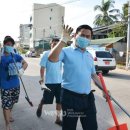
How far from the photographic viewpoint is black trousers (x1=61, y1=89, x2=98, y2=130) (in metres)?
4.23

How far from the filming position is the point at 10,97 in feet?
19.2

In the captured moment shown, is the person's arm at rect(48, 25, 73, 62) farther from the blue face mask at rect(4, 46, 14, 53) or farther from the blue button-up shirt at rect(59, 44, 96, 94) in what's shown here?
the blue face mask at rect(4, 46, 14, 53)

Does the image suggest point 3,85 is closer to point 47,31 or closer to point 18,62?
point 18,62

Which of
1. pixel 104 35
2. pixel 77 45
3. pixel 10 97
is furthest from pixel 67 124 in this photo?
pixel 104 35

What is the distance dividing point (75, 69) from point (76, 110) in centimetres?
50

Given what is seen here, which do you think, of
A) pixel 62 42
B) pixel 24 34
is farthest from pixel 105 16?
pixel 24 34

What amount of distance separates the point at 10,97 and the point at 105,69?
45.6 ft

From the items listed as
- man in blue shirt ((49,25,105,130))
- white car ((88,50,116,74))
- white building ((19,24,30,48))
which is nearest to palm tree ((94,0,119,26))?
white car ((88,50,116,74))

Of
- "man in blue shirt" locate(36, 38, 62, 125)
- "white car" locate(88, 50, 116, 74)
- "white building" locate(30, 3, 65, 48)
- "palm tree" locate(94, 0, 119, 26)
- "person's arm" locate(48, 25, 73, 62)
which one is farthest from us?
"white building" locate(30, 3, 65, 48)

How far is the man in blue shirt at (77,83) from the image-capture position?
4207mm

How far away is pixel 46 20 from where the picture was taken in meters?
96.9

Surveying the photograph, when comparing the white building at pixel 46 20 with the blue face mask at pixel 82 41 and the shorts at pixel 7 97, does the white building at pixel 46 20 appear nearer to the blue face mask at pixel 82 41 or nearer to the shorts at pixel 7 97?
the shorts at pixel 7 97

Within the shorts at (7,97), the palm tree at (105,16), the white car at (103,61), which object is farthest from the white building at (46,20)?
the shorts at (7,97)

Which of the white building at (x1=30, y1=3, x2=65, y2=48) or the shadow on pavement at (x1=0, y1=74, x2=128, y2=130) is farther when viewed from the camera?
the white building at (x1=30, y1=3, x2=65, y2=48)
